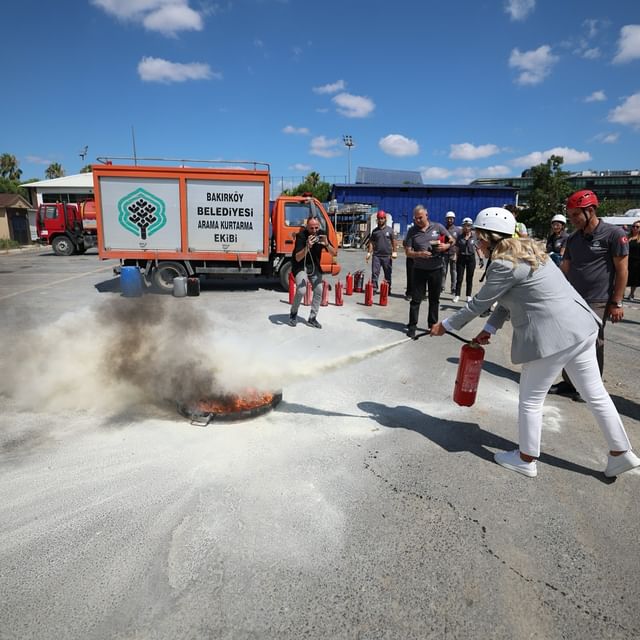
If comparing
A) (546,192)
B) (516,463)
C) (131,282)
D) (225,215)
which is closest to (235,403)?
(516,463)

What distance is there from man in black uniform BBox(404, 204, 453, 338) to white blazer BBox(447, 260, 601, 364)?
3.85 meters

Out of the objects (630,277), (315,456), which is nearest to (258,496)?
(315,456)

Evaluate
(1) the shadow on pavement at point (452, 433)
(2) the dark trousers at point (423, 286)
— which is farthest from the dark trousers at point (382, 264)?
(1) the shadow on pavement at point (452, 433)

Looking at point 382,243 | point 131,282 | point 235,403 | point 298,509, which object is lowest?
point 298,509

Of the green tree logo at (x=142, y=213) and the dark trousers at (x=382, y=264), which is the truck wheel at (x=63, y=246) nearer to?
the green tree logo at (x=142, y=213)

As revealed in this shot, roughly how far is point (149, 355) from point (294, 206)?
7043 millimetres

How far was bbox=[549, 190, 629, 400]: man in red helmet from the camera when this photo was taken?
4.05m

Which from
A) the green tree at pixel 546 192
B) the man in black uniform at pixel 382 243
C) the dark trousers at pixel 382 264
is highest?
the green tree at pixel 546 192

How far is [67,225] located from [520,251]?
24.4 m

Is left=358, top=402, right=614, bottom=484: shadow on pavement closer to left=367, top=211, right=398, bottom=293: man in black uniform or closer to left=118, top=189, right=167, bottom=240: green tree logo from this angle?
left=367, top=211, right=398, bottom=293: man in black uniform

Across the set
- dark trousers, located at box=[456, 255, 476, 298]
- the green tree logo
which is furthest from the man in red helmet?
the green tree logo

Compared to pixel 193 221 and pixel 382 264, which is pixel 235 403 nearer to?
pixel 382 264

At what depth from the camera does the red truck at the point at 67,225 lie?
2205 centimetres

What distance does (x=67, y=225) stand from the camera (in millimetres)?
22266
